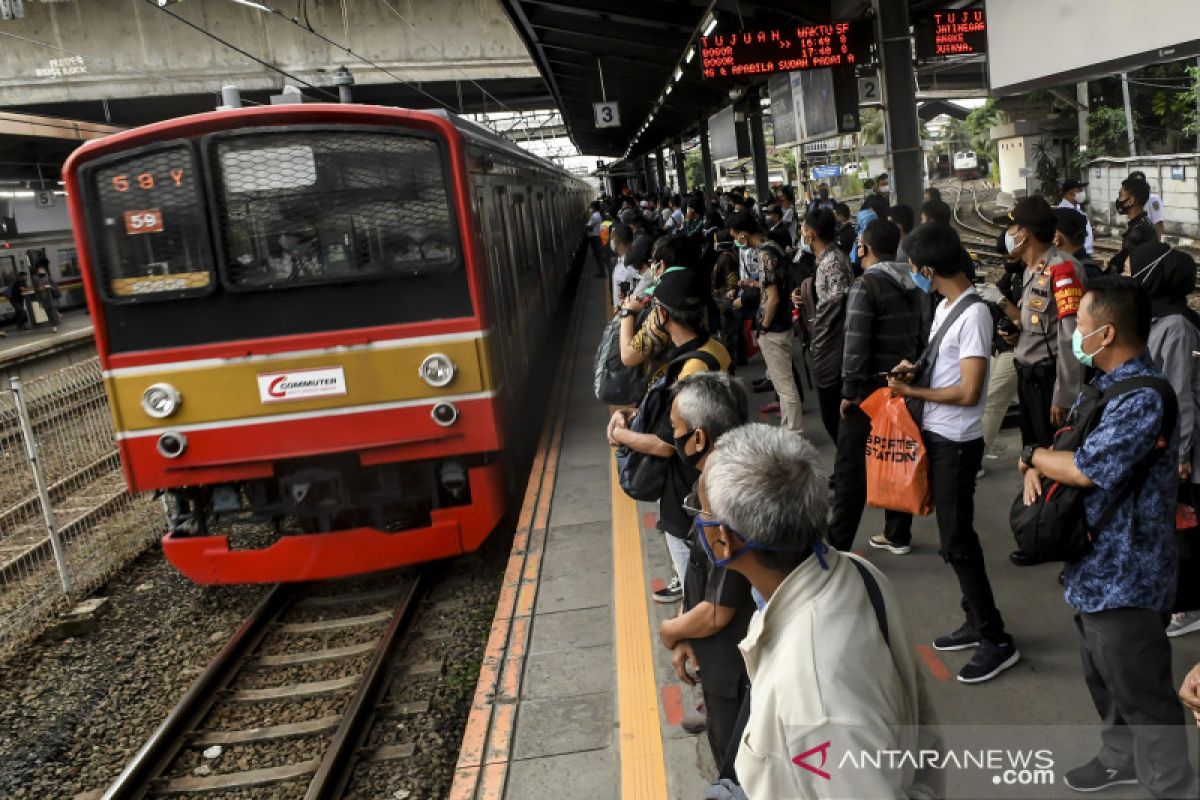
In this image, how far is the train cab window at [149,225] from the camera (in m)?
5.76

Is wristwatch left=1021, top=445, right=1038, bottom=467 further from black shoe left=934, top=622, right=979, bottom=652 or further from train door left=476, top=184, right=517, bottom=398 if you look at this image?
train door left=476, top=184, right=517, bottom=398

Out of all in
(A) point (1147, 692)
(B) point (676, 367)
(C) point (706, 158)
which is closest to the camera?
(A) point (1147, 692)

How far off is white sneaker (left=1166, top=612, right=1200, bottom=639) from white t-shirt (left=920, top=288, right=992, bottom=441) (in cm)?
113

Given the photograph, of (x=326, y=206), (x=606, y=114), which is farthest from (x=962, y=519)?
(x=606, y=114)

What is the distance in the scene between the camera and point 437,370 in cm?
596

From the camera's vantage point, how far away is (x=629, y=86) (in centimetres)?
1977

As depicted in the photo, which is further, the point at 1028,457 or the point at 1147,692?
the point at 1028,457

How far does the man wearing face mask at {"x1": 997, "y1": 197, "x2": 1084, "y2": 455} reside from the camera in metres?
4.23

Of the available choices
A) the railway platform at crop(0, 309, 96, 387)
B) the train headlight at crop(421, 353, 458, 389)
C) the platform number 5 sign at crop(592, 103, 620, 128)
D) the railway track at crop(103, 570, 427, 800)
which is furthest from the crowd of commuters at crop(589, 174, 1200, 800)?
the railway platform at crop(0, 309, 96, 387)

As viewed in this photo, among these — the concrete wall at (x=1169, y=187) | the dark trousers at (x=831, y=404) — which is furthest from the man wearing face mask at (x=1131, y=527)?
the concrete wall at (x=1169, y=187)

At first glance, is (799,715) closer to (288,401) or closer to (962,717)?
(962,717)

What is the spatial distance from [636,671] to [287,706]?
204 centimetres

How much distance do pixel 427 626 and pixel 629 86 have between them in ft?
50.8

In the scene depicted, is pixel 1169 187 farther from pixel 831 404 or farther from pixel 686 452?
pixel 686 452
